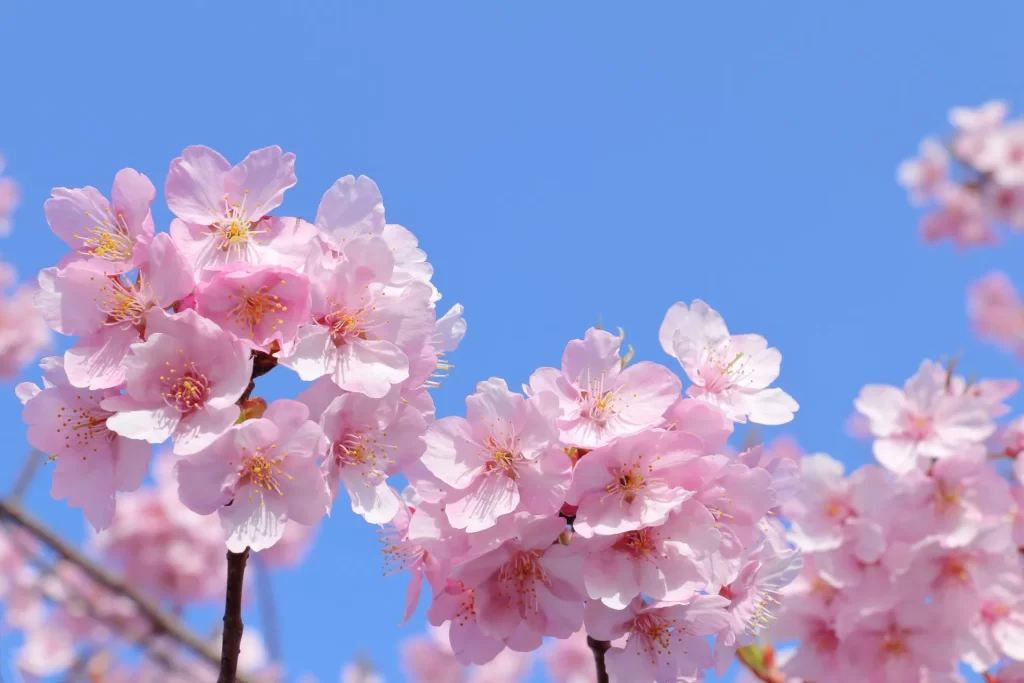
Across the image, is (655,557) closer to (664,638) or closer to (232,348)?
(664,638)

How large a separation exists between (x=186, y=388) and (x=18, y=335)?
321 inches

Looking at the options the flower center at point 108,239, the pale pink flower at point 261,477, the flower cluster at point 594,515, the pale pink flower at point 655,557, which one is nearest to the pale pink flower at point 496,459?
the flower cluster at point 594,515

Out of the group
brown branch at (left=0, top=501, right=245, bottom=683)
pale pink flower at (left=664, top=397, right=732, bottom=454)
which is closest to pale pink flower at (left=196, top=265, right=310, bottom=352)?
pale pink flower at (left=664, top=397, right=732, bottom=454)

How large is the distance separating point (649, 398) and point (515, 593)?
21.1 inches

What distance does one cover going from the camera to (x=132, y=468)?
1.86 meters

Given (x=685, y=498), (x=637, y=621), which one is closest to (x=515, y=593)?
(x=637, y=621)

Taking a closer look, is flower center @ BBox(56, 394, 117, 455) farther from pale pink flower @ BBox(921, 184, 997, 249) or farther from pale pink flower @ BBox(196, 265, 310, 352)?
pale pink flower @ BBox(921, 184, 997, 249)

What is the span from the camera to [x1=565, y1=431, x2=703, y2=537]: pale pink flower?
1845 millimetres

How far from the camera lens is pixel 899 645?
3119 mm

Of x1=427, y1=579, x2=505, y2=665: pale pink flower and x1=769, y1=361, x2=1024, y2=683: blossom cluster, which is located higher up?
x1=769, y1=361, x2=1024, y2=683: blossom cluster

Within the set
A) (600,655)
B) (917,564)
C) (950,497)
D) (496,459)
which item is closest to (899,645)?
(917,564)

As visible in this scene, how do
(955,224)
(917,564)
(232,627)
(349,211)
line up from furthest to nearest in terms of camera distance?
(955,224), (917,564), (349,211), (232,627)

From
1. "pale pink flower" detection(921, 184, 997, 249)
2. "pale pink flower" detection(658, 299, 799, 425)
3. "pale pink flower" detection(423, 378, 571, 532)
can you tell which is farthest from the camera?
"pale pink flower" detection(921, 184, 997, 249)

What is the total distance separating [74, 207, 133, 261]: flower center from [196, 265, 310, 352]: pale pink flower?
0.90 ft
